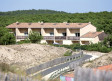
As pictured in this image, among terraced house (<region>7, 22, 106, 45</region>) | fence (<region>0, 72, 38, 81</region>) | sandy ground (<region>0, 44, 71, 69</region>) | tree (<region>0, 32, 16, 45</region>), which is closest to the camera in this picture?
fence (<region>0, 72, 38, 81</region>)

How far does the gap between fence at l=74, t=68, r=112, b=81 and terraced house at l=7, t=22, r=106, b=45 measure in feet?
151

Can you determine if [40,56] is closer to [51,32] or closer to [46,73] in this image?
[46,73]

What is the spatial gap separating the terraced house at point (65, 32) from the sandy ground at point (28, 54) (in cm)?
1121

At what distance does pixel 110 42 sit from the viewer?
165 feet

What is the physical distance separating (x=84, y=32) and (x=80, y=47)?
30.4ft

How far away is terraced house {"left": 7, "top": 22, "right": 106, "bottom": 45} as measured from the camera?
56.9 meters

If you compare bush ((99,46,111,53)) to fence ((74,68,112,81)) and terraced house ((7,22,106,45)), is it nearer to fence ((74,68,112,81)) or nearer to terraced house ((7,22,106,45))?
terraced house ((7,22,106,45))

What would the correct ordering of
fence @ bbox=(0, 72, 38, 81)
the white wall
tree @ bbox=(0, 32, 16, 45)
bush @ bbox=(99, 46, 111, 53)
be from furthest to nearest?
the white wall, tree @ bbox=(0, 32, 16, 45), bush @ bbox=(99, 46, 111, 53), fence @ bbox=(0, 72, 38, 81)

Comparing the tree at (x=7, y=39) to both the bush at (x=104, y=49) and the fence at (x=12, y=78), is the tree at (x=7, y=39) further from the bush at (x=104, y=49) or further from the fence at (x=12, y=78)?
the fence at (x=12, y=78)

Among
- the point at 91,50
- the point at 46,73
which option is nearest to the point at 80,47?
the point at 91,50

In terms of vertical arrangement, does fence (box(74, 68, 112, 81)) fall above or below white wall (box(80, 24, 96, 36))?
below

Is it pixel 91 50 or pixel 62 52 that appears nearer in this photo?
pixel 62 52

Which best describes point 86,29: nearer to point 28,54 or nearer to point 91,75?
point 28,54

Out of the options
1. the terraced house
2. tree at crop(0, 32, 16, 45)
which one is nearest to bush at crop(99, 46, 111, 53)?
the terraced house
